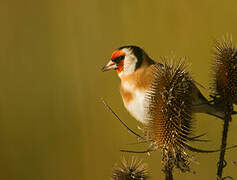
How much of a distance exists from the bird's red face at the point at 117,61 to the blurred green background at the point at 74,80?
0.36 m

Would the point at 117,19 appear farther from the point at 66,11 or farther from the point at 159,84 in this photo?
the point at 159,84

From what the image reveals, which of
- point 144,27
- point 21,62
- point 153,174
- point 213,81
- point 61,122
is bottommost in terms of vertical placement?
point 153,174

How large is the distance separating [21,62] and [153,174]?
670mm

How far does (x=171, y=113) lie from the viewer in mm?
625

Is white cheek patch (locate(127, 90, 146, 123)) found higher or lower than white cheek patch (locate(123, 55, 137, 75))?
lower

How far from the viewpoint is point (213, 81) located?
28.5 inches

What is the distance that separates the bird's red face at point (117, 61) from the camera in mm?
→ 856

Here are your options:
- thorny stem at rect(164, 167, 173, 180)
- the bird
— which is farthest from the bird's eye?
thorny stem at rect(164, 167, 173, 180)

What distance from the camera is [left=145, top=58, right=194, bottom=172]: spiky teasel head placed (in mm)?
608

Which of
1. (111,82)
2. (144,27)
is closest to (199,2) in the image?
(144,27)

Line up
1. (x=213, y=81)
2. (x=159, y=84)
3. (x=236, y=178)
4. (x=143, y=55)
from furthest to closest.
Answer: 1. (x=236, y=178)
2. (x=143, y=55)
3. (x=213, y=81)
4. (x=159, y=84)

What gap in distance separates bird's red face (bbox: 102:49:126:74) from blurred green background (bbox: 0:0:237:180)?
1.18ft

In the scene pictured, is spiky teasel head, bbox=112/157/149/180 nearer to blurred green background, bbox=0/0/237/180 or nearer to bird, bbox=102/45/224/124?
bird, bbox=102/45/224/124

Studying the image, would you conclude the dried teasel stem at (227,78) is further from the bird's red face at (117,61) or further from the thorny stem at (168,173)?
the bird's red face at (117,61)
